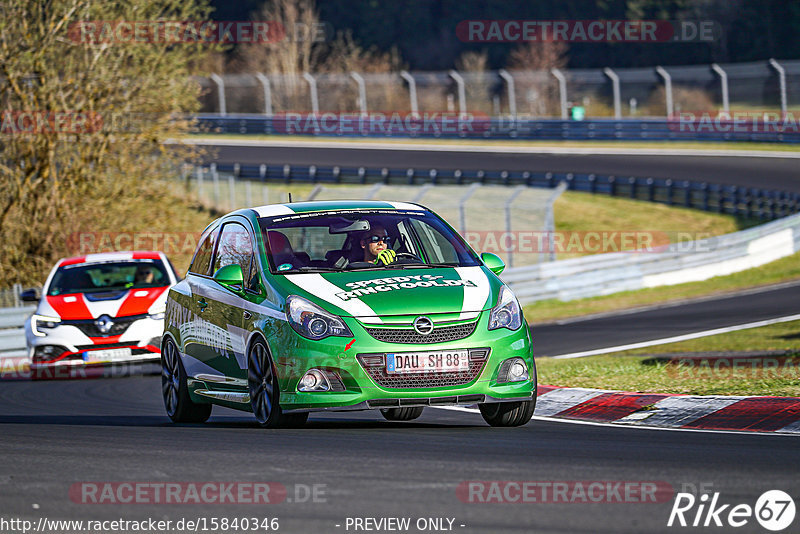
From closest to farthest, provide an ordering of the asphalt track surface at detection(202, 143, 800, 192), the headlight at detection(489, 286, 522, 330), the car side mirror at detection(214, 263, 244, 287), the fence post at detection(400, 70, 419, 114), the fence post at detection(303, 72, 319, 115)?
the headlight at detection(489, 286, 522, 330) → the car side mirror at detection(214, 263, 244, 287) → the asphalt track surface at detection(202, 143, 800, 192) → the fence post at detection(400, 70, 419, 114) → the fence post at detection(303, 72, 319, 115)

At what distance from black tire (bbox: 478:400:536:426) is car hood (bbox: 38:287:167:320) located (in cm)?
822

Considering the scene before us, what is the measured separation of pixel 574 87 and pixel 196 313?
154 ft

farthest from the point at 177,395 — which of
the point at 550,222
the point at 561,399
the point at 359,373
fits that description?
the point at 550,222

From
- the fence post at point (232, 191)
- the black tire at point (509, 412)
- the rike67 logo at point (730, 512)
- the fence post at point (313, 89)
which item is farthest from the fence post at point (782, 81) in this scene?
the rike67 logo at point (730, 512)

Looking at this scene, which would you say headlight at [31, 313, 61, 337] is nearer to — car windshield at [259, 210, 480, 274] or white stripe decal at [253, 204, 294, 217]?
white stripe decal at [253, 204, 294, 217]

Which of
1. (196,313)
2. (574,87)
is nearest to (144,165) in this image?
(196,313)

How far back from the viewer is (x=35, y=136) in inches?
1030

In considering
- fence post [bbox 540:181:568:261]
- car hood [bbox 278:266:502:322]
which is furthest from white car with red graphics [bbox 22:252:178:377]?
fence post [bbox 540:181:568:261]

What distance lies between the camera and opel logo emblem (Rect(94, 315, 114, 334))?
16.0m

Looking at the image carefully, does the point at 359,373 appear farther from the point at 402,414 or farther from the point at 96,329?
the point at 96,329

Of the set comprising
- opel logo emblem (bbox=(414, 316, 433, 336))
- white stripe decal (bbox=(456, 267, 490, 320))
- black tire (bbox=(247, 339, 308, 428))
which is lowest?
black tire (bbox=(247, 339, 308, 428))

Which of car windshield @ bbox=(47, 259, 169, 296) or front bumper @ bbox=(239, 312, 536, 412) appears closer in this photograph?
front bumper @ bbox=(239, 312, 536, 412)

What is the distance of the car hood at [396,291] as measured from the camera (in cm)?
816

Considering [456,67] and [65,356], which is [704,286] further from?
[456,67]
